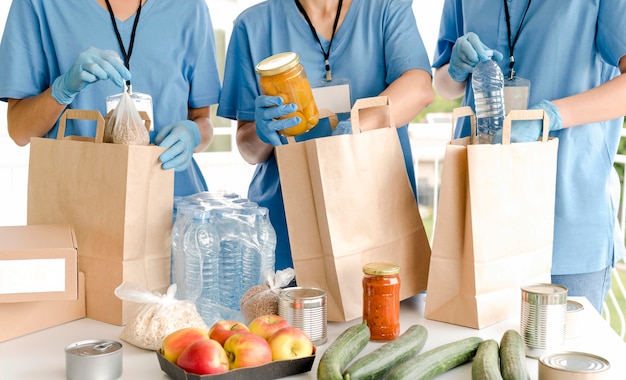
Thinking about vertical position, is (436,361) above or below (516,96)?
below

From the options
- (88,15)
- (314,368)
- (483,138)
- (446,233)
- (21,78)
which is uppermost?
(88,15)

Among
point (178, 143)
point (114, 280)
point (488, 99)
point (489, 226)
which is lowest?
point (114, 280)

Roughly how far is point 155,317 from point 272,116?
515mm

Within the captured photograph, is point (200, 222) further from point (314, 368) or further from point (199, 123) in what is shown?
point (199, 123)

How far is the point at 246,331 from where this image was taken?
1124mm

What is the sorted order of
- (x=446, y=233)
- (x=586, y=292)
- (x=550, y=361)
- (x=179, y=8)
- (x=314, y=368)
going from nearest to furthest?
(x=550, y=361)
(x=314, y=368)
(x=446, y=233)
(x=586, y=292)
(x=179, y=8)

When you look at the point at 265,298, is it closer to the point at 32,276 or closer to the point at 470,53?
the point at 32,276

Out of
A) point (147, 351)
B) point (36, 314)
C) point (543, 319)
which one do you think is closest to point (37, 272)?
point (36, 314)

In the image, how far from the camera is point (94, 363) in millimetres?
1092

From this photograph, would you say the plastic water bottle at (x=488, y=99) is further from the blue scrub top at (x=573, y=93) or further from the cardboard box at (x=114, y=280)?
the cardboard box at (x=114, y=280)

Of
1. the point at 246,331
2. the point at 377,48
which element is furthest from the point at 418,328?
the point at 377,48

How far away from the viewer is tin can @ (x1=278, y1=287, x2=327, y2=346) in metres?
1.25

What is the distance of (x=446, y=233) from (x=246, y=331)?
485mm

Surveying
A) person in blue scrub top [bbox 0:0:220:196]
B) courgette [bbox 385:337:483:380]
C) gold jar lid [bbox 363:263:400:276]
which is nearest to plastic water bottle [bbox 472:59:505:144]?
gold jar lid [bbox 363:263:400:276]
